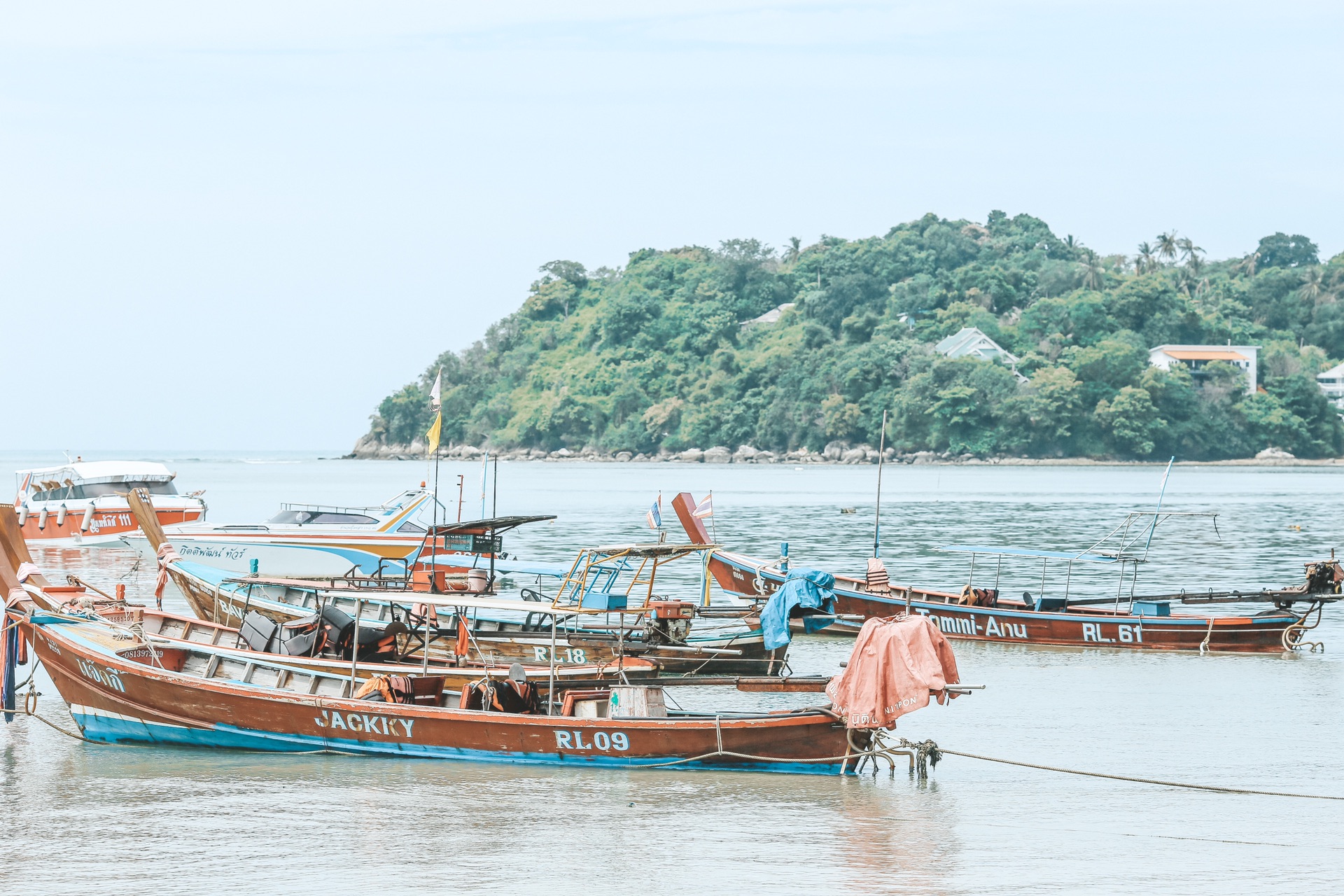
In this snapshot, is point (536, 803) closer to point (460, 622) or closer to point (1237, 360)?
point (460, 622)

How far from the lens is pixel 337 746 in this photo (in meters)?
17.4

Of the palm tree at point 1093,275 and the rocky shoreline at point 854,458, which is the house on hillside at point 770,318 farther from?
the palm tree at point 1093,275

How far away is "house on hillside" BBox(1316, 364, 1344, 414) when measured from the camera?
156 m

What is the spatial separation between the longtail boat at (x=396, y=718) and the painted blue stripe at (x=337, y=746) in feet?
0.06

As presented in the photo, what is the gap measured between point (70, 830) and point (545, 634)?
944 centimetres

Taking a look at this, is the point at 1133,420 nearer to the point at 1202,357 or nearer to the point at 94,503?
the point at 1202,357

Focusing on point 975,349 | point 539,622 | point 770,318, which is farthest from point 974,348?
point 539,622

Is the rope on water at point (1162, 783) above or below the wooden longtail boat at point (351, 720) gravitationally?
below

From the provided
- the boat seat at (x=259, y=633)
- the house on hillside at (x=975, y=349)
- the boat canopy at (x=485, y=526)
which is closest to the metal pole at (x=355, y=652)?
the boat seat at (x=259, y=633)

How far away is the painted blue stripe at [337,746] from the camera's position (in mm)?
16578

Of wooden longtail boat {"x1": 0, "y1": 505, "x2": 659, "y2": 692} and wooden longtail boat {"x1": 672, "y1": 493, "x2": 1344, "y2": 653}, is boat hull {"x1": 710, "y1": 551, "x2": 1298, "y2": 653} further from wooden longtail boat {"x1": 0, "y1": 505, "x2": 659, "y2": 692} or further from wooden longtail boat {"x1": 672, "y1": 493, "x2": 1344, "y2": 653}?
wooden longtail boat {"x1": 0, "y1": 505, "x2": 659, "y2": 692}

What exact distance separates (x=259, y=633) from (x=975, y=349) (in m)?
136

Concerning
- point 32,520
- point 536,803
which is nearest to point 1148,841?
point 536,803

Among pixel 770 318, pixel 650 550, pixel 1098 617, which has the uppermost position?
pixel 770 318
